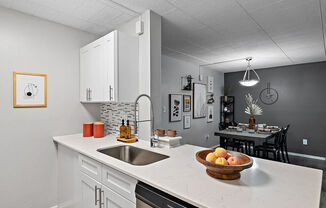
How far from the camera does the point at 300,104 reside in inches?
187

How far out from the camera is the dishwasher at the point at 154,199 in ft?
3.09

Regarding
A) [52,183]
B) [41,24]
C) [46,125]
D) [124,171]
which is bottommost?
[52,183]

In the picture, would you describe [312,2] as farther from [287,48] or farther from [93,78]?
Result: [93,78]

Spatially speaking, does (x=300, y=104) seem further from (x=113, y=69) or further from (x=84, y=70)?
(x=84, y=70)

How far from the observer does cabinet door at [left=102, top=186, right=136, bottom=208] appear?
1.23 meters

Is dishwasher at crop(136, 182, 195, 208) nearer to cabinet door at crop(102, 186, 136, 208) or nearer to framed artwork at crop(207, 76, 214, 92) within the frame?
cabinet door at crop(102, 186, 136, 208)

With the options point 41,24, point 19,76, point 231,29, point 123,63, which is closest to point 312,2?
point 231,29

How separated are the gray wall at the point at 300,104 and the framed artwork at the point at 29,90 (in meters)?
5.38

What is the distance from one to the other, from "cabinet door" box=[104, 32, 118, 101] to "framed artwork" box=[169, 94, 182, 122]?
2173 millimetres

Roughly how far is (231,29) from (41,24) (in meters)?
2.50

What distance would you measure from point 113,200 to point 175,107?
9.64 ft

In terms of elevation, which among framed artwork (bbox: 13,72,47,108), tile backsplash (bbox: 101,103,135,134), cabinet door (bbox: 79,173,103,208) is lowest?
cabinet door (bbox: 79,173,103,208)

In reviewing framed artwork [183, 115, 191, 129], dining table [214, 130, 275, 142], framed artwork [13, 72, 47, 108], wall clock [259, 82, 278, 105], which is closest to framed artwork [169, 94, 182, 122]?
framed artwork [183, 115, 191, 129]

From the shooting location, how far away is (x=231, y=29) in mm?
2574
